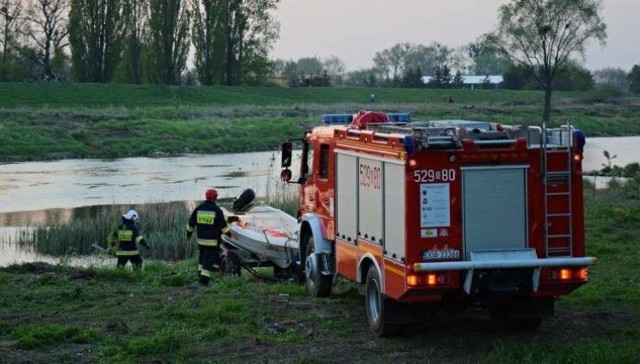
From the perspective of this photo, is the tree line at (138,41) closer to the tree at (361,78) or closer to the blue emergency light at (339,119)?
the tree at (361,78)

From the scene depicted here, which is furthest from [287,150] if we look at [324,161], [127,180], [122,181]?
[127,180]

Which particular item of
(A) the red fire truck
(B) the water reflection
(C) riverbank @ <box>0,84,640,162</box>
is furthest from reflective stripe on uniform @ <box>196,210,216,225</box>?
(C) riverbank @ <box>0,84,640,162</box>

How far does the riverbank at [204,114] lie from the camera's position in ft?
168

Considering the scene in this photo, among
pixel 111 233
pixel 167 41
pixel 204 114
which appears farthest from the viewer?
pixel 167 41

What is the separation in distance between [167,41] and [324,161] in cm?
6142

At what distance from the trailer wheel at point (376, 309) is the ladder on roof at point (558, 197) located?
1.68 m

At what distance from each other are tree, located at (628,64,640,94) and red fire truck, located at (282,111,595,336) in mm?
83554

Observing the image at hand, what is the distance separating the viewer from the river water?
99.6 ft

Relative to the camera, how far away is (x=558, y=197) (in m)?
10.7

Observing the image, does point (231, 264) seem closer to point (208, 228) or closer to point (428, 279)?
point (208, 228)

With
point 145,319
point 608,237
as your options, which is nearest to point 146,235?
point 608,237

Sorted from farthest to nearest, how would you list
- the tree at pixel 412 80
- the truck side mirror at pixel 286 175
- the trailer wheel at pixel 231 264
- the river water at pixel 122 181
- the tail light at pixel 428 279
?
the tree at pixel 412 80 < the river water at pixel 122 181 < the trailer wheel at pixel 231 264 < the truck side mirror at pixel 286 175 < the tail light at pixel 428 279

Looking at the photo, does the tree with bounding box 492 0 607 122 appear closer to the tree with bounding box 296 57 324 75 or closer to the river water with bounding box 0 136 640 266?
the river water with bounding box 0 136 640 266

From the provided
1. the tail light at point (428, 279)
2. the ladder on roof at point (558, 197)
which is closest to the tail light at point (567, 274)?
the ladder on roof at point (558, 197)
